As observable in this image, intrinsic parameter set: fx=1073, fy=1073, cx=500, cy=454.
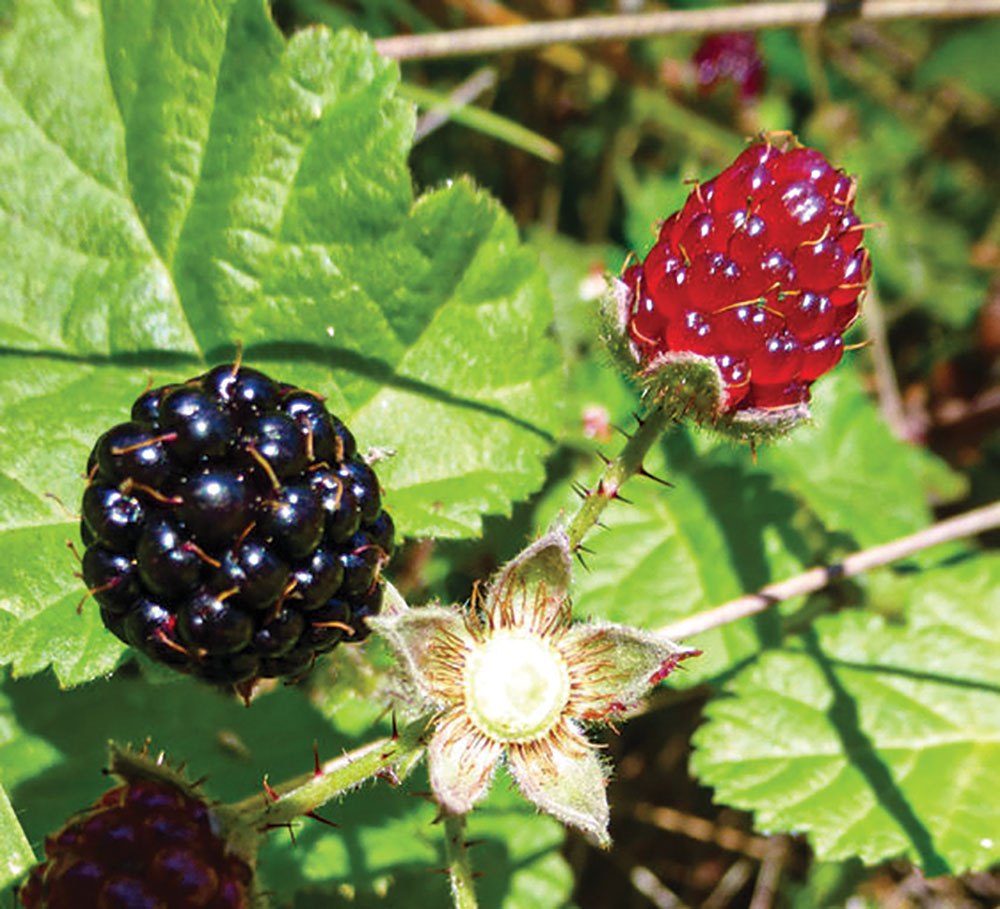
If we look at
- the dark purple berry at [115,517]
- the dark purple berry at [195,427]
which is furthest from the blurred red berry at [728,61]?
the dark purple berry at [115,517]

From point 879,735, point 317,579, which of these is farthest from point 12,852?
point 879,735

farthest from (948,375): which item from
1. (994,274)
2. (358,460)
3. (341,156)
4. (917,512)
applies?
(358,460)

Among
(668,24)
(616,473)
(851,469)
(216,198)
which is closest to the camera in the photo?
(616,473)

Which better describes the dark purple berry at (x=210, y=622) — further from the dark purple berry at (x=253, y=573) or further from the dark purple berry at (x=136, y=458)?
the dark purple berry at (x=136, y=458)

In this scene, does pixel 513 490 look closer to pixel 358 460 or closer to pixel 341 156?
pixel 358 460

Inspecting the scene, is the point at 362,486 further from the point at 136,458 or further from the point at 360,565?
the point at 136,458

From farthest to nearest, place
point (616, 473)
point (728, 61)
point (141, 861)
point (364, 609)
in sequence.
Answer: point (728, 61), point (616, 473), point (364, 609), point (141, 861)

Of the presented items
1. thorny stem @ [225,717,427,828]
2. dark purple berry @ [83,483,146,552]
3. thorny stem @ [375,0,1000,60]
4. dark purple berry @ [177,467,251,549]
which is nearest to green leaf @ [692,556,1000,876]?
thorny stem @ [225,717,427,828]
